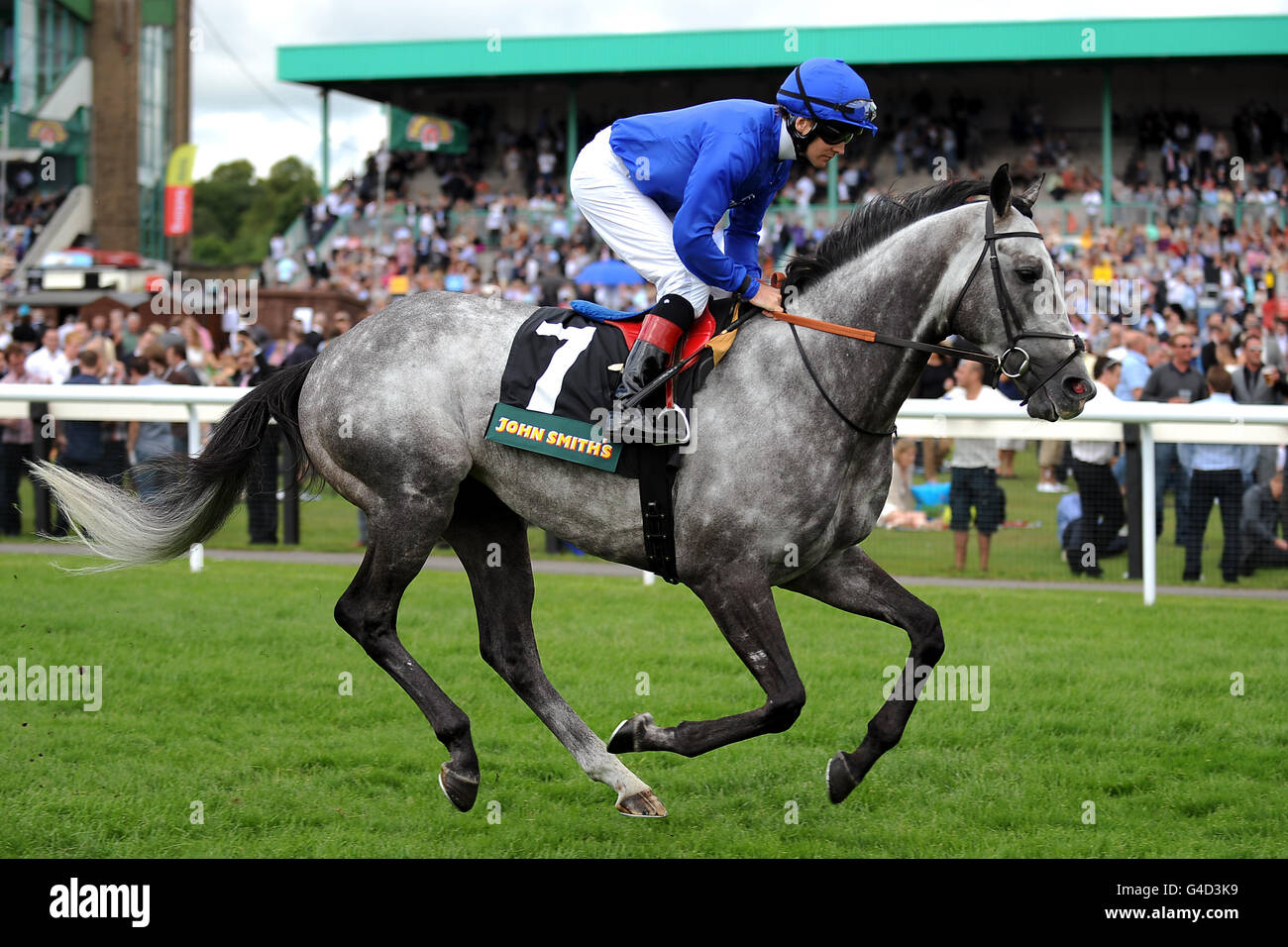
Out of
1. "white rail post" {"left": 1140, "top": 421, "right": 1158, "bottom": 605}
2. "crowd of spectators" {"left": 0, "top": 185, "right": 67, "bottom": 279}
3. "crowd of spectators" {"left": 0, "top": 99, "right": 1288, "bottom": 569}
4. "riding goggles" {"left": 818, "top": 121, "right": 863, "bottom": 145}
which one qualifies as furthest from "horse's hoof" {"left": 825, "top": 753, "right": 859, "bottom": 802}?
"crowd of spectators" {"left": 0, "top": 185, "right": 67, "bottom": 279}

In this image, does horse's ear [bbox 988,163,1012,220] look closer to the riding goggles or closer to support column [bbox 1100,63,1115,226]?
the riding goggles

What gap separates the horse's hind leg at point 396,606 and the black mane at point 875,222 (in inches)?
53.5

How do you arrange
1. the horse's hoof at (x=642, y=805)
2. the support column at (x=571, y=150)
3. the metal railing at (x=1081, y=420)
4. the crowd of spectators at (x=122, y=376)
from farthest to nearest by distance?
1. the support column at (x=571, y=150)
2. the crowd of spectators at (x=122, y=376)
3. the metal railing at (x=1081, y=420)
4. the horse's hoof at (x=642, y=805)

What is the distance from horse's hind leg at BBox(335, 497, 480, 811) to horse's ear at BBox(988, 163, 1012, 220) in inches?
75.0

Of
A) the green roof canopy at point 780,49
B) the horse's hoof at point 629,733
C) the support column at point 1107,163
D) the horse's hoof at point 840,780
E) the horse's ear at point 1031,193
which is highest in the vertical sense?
the green roof canopy at point 780,49

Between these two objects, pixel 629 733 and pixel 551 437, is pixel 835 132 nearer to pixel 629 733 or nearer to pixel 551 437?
pixel 551 437

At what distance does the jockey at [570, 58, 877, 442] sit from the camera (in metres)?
3.87

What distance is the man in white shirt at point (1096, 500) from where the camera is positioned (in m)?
8.66

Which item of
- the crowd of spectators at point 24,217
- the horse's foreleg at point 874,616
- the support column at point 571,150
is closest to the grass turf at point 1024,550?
the horse's foreleg at point 874,616

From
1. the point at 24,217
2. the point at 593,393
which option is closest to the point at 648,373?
the point at 593,393

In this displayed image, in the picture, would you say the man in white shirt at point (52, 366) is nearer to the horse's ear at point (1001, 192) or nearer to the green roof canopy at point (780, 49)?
the horse's ear at point (1001, 192)

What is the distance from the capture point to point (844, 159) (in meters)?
27.7

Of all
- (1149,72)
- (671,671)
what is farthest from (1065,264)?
(671,671)

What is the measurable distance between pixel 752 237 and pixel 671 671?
2.41 meters
